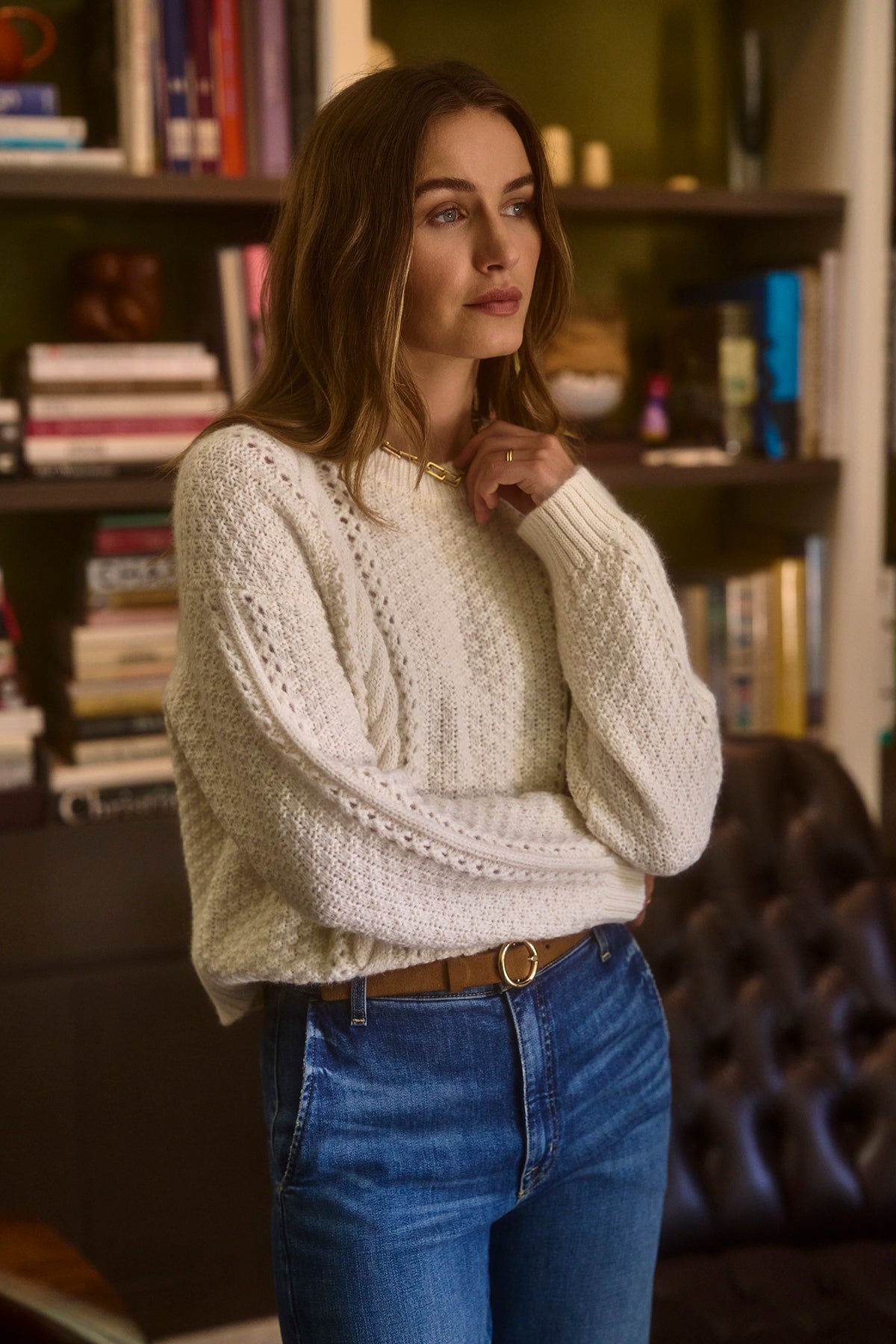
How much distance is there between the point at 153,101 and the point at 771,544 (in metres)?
1.23

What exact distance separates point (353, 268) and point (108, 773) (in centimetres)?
108

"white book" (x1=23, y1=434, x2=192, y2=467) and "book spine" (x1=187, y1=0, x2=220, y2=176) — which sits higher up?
"book spine" (x1=187, y1=0, x2=220, y2=176)

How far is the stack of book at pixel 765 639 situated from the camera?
7.35 feet

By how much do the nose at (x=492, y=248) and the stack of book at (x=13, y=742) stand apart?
1.07 m

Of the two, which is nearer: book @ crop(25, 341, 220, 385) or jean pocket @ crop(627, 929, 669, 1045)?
jean pocket @ crop(627, 929, 669, 1045)

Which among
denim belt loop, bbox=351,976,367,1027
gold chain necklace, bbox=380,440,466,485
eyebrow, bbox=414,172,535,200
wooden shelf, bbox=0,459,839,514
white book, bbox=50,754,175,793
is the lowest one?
white book, bbox=50,754,175,793

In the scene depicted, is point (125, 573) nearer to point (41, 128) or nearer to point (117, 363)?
point (117, 363)

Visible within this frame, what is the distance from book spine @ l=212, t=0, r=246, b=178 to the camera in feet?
6.07

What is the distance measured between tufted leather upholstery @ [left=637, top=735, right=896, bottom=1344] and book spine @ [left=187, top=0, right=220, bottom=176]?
1090 millimetres

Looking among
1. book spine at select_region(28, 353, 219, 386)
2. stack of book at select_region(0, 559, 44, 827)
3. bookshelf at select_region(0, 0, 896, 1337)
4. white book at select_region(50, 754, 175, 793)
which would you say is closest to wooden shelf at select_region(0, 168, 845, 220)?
bookshelf at select_region(0, 0, 896, 1337)

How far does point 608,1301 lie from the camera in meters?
1.17

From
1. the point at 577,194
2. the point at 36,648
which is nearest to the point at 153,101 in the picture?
the point at 577,194

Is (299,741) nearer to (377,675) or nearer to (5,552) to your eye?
(377,675)

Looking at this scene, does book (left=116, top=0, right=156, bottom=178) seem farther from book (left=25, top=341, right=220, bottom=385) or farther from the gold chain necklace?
the gold chain necklace
